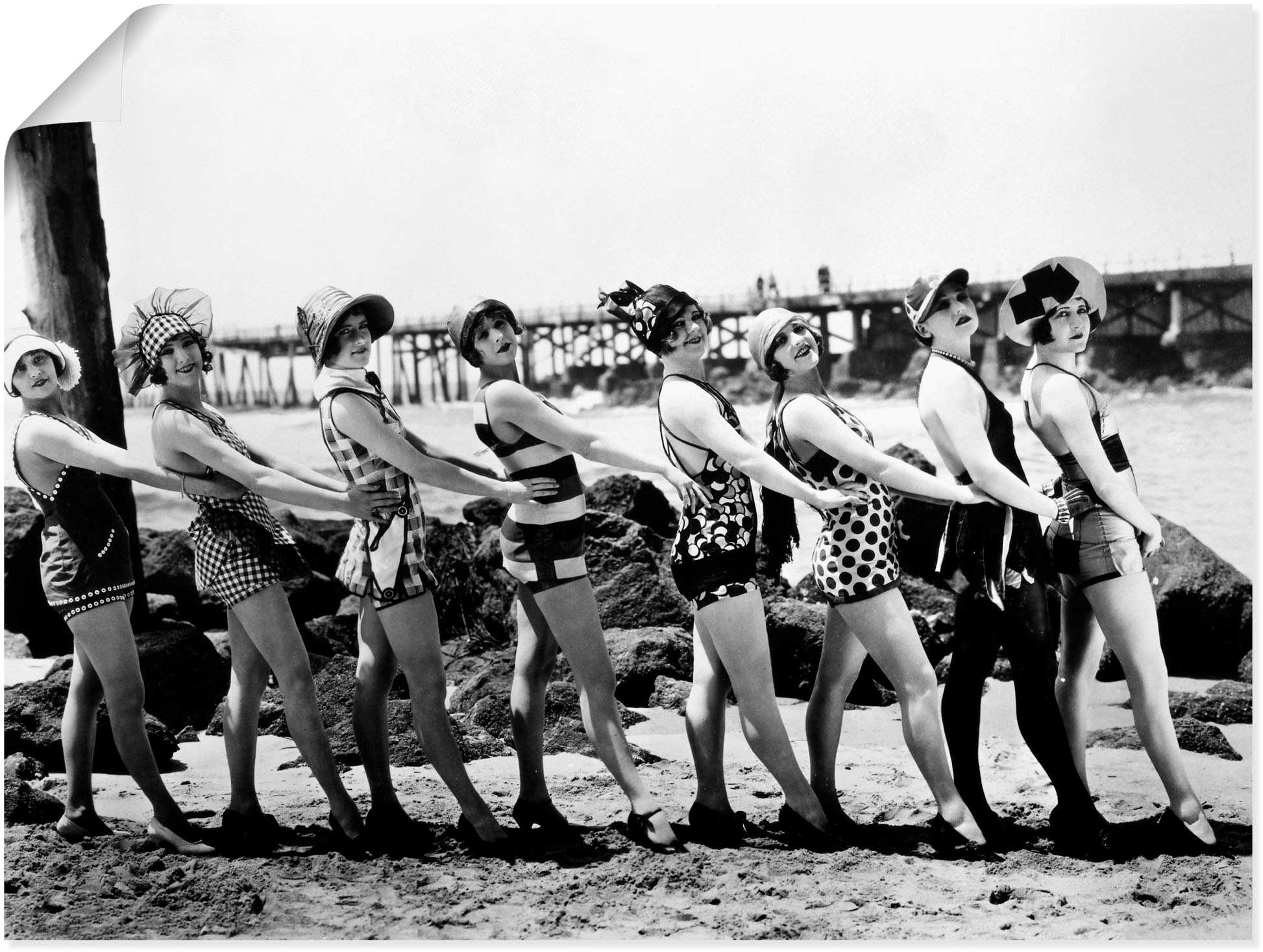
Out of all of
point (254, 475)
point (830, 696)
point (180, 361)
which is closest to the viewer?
point (254, 475)

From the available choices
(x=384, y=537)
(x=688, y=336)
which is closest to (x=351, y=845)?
(x=384, y=537)

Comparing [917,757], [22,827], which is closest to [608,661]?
[917,757]

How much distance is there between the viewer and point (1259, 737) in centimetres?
603

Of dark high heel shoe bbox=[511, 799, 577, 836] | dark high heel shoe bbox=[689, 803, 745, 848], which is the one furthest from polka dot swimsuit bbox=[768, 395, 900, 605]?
dark high heel shoe bbox=[511, 799, 577, 836]

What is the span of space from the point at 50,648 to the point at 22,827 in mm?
1886

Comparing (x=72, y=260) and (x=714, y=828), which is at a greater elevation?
(x=72, y=260)

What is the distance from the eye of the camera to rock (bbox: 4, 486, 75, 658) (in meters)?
7.75

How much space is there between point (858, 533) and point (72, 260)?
3.72 metres

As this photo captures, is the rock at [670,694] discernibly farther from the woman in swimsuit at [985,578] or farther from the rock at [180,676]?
the rock at [180,676]

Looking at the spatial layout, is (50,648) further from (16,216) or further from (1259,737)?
(1259,737)

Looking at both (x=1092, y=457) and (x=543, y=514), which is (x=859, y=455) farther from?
(x=543, y=514)

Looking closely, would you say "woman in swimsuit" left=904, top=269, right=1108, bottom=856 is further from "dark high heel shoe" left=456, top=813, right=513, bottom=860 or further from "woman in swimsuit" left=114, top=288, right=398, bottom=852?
"woman in swimsuit" left=114, top=288, right=398, bottom=852

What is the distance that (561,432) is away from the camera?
5.55 metres

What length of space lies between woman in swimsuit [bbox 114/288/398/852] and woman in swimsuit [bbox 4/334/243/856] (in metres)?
0.27
